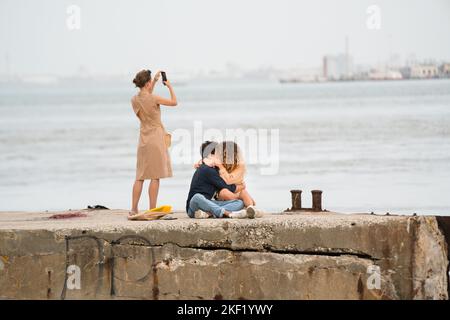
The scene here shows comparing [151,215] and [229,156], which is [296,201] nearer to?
[229,156]

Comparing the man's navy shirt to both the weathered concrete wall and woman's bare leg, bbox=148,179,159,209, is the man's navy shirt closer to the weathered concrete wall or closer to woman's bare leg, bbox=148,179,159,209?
the weathered concrete wall

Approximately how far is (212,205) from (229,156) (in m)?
0.60

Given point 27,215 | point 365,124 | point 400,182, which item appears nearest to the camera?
point 27,215

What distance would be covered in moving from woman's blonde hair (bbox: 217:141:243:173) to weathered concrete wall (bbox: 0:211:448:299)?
808mm

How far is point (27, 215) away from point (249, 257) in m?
2.79

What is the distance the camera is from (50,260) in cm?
1066

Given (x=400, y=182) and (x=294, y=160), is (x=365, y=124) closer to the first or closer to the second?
(x=294, y=160)

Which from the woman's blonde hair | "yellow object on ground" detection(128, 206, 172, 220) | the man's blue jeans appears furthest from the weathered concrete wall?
the woman's blonde hair

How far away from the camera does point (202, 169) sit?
11234 mm

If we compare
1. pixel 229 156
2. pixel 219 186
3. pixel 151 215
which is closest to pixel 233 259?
pixel 219 186

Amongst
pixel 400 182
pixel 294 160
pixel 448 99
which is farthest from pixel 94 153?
pixel 448 99

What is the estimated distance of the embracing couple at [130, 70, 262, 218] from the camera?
11.1 m

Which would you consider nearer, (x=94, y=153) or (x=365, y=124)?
(x=94, y=153)
